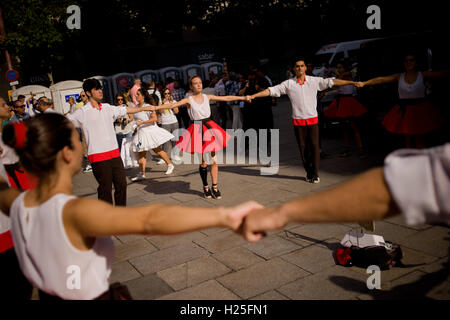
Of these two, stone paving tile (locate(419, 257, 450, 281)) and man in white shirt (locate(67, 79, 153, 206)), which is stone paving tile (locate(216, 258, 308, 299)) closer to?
stone paving tile (locate(419, 257, 450, 281))

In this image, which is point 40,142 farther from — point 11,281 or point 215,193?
point 215,193

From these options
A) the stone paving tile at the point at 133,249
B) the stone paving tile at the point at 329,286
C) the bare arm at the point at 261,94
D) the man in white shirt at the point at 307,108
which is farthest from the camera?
the bare arm at the point at 261,94

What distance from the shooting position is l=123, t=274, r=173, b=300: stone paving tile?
3.86 m

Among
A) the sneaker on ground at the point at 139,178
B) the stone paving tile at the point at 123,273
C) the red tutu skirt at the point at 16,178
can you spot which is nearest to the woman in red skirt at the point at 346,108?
the sneaker on ground at the point at 139,178

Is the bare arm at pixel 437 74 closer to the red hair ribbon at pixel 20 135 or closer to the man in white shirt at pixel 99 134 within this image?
the man in white shirt at pixel 99 134

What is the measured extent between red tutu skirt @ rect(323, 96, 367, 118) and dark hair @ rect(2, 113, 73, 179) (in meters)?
8.19

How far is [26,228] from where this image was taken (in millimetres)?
1714

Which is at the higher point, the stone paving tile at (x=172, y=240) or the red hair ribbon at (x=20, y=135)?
the red hair ribbon at (x=20, y=135)

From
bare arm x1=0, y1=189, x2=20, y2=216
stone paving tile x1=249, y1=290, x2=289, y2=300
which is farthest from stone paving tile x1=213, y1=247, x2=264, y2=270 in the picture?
bare arm x1=0, y1=189, x2=20, y2=216

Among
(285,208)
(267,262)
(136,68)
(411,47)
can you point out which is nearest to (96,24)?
(136,68)

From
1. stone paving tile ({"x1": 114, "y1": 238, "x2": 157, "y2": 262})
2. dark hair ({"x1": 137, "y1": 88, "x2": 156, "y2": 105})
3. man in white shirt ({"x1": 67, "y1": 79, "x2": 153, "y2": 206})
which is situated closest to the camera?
stone paving tile ({"x1": 114, "y1": 238, "x2": 157, "y2": 262})

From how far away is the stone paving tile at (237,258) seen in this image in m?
4.29

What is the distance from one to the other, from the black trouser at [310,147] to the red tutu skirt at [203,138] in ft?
4.90

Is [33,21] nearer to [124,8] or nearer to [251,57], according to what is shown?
[124,8]
